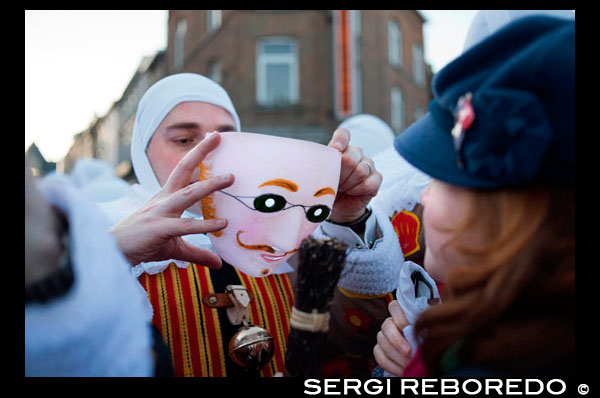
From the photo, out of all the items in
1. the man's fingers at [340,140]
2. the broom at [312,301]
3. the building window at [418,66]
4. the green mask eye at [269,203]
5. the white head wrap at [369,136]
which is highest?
the building window at [418,66]

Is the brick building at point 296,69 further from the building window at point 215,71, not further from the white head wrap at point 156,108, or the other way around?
the white head wrap at point 156,108

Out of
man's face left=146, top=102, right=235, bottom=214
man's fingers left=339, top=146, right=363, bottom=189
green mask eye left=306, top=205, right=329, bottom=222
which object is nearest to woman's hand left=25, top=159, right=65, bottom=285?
green mask eye left=306, top=205, right=329, bottom=222

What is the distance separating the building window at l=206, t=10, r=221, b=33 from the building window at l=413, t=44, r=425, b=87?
573 cm

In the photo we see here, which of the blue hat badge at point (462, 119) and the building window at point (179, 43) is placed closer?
the blue hat badge at point (462, 119)

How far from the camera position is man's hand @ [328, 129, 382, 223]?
1168 mm

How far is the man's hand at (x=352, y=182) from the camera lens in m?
1.17

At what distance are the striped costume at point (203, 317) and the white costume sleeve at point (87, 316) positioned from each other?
0.56 metres

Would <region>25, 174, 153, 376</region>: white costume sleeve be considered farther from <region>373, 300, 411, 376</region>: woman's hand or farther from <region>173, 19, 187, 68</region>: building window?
<region>173, 19, 187, 68</region>: building window

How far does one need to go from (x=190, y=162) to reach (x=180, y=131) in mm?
602

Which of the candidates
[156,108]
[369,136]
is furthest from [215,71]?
[156,108]

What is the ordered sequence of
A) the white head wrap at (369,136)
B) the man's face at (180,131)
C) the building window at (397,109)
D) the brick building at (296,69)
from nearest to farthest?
the man's face at (180,131) → the white head wrap at (369,136) → the brick building at (296,69) → the building window at (397,109)

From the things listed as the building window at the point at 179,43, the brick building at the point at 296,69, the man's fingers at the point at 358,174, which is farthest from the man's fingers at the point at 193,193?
the building window at the point at 179,43
